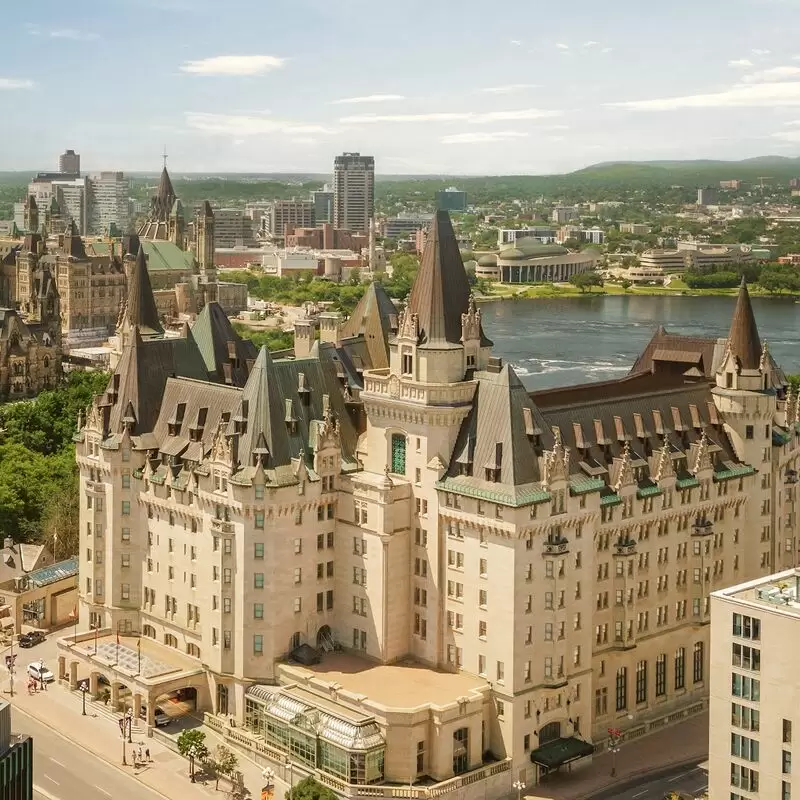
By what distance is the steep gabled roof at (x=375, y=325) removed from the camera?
347 feet

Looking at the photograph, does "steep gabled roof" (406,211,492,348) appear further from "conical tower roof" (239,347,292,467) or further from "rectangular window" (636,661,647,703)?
"rectangular window" (636,661,647,703)

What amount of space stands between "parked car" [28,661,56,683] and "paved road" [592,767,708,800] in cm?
3576

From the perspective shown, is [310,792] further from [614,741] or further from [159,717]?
[614,741]

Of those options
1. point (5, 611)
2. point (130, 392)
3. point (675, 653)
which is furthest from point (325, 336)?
point (675, 653)

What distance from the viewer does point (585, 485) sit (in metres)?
83.7

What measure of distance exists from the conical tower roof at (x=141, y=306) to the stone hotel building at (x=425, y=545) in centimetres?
1484

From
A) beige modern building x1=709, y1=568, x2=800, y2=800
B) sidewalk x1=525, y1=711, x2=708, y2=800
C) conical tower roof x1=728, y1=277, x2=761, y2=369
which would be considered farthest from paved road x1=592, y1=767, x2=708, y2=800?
conical tower roof x1=728, y1=277, x2=761, y2=369

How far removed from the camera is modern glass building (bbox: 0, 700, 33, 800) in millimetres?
51625

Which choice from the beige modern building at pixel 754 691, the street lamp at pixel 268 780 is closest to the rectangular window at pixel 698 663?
the beige modern building at pixel 754 691

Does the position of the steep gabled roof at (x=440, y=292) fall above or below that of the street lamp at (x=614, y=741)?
above

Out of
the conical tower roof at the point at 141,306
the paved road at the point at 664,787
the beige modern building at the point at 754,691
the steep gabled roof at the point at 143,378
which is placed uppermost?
the conical tower roof at the point at 141,306

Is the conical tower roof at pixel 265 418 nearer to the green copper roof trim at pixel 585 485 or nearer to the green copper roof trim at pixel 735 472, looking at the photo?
the green copper roof trim at pixel 585 485

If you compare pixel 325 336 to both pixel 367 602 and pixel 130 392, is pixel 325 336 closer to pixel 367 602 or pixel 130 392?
pixel 130 392

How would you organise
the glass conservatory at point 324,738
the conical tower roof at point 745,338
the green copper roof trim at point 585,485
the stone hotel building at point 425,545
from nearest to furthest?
the glass conservatory at point 324,738, the stone hotel building at point 425,545, the green copper roof trim at point 585,485, the conical tower roof at point 745,338
